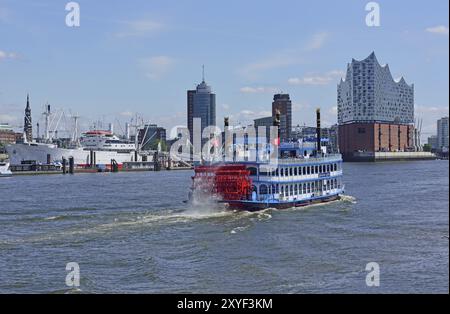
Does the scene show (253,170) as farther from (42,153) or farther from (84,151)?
(84,151)

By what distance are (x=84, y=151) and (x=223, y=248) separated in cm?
13735

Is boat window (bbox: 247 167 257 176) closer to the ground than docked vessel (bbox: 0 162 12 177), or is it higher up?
higher up

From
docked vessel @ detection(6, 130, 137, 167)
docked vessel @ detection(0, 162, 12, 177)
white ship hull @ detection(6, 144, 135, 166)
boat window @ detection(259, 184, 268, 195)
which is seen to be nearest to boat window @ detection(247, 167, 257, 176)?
boat window @ detection(259, 184, 268, 195)

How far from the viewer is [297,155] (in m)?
58.5

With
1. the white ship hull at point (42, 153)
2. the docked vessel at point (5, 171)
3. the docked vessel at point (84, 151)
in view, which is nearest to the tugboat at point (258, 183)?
the docked vessel at point (5, 171)

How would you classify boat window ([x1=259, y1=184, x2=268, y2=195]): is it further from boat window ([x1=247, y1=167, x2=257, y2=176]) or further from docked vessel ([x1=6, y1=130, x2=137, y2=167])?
docked vessel ([x1=6, y1=130, x2=137, y2=167])

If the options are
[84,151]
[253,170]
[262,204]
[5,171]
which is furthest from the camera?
[84,151]

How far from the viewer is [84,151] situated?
165000 millimetres

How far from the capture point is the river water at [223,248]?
25500 mm

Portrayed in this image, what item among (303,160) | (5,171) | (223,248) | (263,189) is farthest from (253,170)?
(5,171)

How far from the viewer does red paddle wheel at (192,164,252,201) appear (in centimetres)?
4809

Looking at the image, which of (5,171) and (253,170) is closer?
(253,170)

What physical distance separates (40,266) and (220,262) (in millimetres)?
9117

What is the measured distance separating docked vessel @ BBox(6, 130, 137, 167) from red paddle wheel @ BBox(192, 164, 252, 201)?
365 feet
